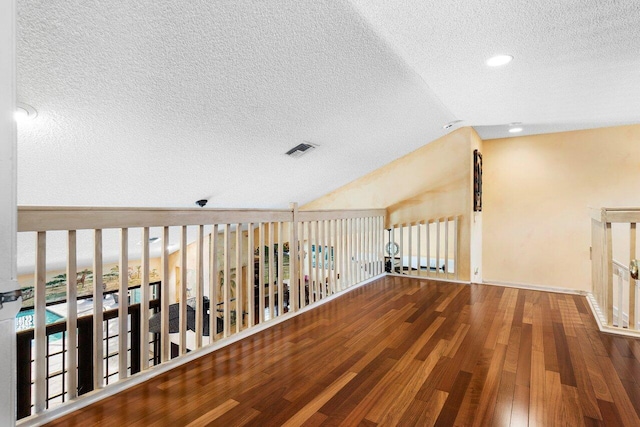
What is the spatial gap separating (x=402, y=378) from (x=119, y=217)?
1.72 metres

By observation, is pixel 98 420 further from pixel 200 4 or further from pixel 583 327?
pixel 583 327

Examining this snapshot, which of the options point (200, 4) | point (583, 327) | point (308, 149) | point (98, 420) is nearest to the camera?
point (98, 420)

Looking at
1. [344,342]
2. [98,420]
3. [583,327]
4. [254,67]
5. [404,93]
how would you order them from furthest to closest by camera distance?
1. [404,93]
2. [583,327]
3. [344,342]
4. [254,67]
5. [98,420]

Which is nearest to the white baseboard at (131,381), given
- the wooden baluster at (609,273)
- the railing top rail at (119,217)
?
the railing top rail at (119,217)

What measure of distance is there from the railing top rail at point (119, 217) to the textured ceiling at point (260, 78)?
76 cm

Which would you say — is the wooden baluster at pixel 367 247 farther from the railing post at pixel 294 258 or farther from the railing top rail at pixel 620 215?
the railing top rail at pixel 620 215

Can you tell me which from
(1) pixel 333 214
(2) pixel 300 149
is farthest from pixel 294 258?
(2) pixel 300 149

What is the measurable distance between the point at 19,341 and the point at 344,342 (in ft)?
7.06

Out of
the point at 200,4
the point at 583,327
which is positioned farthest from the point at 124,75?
the point at 583,327

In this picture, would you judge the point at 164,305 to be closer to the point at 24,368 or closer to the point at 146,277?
the point at 146,277

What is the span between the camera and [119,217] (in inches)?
65.5

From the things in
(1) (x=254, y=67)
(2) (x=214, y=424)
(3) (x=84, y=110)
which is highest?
(1) (x=254, y=67)

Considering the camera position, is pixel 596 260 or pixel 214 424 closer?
pixel 214 424

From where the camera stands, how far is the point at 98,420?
146cm
